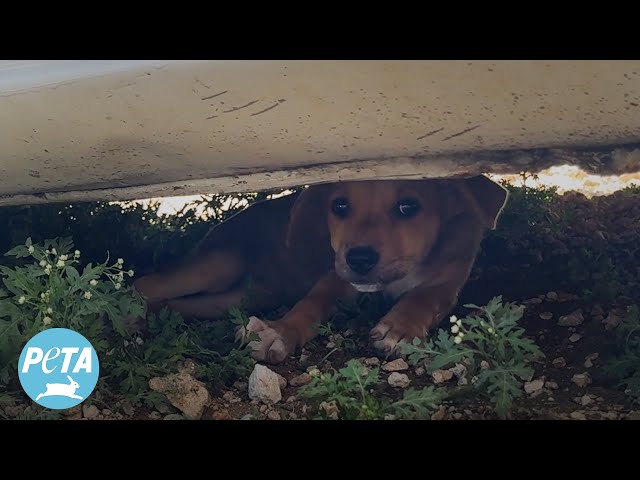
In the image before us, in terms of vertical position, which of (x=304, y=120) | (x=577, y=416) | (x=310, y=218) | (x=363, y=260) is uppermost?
(x=304, y=120)

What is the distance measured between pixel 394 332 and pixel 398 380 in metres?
0.23

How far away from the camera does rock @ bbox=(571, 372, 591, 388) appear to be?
1981mm

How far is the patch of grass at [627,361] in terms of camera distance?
6.36 ft

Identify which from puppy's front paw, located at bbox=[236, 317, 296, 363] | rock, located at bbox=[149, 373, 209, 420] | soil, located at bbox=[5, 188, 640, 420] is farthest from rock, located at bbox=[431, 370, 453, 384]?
rock, located at bbox=[149, 373, 209, 420]

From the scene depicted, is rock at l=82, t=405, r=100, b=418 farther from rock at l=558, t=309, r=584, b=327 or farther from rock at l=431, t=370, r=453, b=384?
rock at l=558, t=309, r=584, b=327

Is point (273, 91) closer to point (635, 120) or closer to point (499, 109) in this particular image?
point (499, 109)

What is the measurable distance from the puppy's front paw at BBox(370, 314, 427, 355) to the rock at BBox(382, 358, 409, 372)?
0.18 ft

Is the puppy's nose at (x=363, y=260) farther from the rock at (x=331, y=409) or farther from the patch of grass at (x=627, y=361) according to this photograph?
the patch of grass at (x=627, y=361)

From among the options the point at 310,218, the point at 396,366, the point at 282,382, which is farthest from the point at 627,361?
the point at 310,218

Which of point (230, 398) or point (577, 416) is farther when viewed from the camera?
point (230, 398)

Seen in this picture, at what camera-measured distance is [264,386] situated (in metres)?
2.07

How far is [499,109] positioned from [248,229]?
2.71ft

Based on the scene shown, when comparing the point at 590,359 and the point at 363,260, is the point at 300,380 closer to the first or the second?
the point at 363,260

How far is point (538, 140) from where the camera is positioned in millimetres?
2104
